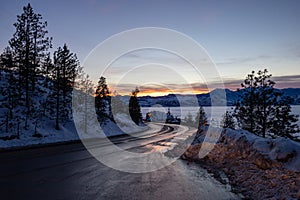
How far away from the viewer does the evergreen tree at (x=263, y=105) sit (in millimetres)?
22203

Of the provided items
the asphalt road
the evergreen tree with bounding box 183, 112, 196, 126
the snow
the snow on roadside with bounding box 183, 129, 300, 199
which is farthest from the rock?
the evergreen tree with bounding box 183, 112, 196, 126

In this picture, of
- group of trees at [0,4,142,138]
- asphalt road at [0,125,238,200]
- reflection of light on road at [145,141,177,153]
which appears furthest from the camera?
group of trees at [0,4,142,138]

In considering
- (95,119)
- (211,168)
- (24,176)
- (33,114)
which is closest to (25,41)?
(33,114)

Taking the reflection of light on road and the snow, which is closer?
the snow

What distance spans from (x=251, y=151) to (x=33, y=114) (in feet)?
82.6

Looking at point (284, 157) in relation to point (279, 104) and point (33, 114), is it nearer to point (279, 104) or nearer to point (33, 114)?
point (279, 104)

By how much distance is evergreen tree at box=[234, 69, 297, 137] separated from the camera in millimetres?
22203

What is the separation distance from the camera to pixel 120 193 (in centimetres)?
698

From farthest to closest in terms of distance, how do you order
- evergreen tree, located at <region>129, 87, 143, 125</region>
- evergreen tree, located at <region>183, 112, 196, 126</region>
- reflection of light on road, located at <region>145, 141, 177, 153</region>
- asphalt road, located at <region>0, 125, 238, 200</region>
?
evergreen tree, located at <region>183, 112, 196, 126</region> → evergreen tree, located at <region>129, 87, 143, 125</region> → reflection of light on road, located at <region>145, 141, 177, 153</region> → asphalt road, located at <region>0, 125, 238, 200</region>

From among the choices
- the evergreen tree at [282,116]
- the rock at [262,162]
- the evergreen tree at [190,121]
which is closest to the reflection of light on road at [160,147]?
the rock at [262,162]

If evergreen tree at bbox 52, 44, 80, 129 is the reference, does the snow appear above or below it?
below

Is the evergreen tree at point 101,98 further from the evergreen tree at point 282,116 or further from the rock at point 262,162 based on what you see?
the rock at point 262,162

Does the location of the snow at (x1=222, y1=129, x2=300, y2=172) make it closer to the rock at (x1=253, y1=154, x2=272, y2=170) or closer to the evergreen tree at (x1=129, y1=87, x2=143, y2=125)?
the rock at (x1=253, y1=154, x2=272, y2=170)

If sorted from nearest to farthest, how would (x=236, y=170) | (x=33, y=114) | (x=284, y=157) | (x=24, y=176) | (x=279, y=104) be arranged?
(x=284, y=157)
(x=24, y=176)
(x=236, y=170)
(x=279, y=104)
(x=33, y=114)
